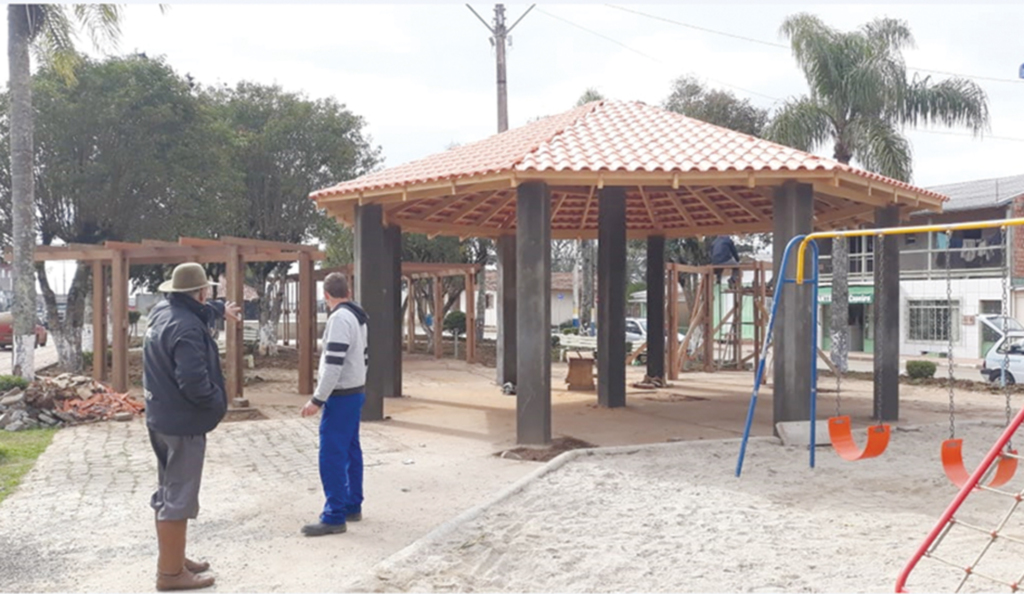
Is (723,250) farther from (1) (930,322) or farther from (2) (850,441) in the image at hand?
(1) (930,322)

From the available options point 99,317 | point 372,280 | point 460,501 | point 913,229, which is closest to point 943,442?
point 913,229

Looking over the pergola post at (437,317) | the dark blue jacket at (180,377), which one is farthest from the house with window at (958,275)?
the dark blue jacket at (180,377)

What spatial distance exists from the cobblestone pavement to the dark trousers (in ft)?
0.68

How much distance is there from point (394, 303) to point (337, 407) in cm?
866

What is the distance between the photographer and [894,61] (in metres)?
21.3

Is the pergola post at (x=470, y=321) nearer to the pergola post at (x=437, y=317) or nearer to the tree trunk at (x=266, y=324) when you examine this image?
the pergola post at (x=437, y=317)

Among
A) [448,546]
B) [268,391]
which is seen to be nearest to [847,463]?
[448,546]

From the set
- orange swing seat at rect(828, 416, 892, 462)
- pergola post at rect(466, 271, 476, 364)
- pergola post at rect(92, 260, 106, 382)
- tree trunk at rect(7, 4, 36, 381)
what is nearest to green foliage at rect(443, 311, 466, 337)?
pergola post at rect(466, 271, 476, 364)

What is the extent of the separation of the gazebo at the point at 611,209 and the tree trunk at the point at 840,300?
637 centimetres

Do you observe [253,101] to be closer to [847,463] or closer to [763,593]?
[847,463]

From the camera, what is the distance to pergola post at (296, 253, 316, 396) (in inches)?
575

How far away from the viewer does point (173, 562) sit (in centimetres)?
486

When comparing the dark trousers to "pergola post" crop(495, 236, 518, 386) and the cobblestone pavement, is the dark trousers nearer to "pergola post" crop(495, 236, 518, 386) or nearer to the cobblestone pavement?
the cobblestone pavement

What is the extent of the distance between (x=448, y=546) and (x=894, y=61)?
65.7ft
